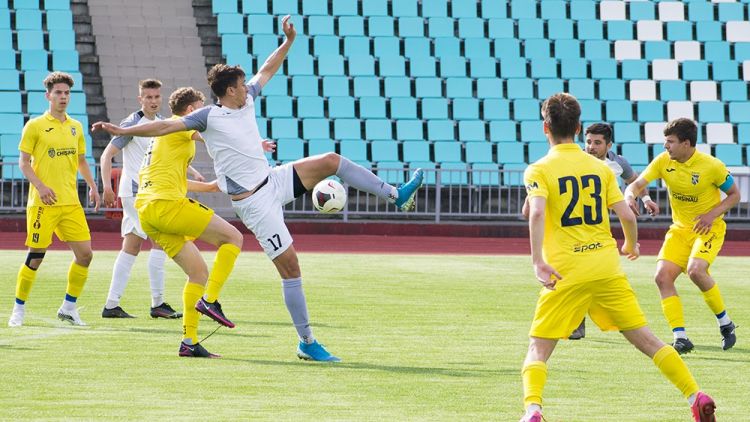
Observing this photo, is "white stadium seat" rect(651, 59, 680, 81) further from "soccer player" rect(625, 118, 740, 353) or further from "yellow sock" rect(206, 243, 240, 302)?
"yellow sock" rect(206, 243, 240, 302)

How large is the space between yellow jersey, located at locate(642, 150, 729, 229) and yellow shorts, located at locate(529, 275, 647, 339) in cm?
331

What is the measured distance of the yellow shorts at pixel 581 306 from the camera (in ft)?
19.8

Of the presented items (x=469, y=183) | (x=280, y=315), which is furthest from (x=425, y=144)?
(x=280, y=315)

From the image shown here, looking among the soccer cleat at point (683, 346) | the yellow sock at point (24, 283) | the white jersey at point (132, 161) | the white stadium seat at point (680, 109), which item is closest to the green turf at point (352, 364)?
the soccer cleat at point (683, 346)

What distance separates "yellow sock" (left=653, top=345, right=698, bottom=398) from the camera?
6.00 metres

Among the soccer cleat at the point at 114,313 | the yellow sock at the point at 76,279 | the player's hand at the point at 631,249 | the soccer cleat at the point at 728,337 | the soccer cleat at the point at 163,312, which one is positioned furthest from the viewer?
the soccer cleat at the point at 163,312

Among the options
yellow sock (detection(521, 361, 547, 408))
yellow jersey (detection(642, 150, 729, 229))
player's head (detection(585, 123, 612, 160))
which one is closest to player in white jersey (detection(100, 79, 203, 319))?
player's head (detection(585, 123, 612, 160))

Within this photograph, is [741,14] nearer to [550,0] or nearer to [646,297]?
[550,0]

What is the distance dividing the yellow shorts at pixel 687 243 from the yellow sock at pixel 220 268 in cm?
345

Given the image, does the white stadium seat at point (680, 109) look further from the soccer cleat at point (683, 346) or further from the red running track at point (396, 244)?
the soccer cleat at point (683, 346)

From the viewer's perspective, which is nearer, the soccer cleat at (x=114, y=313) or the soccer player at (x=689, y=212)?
the soccer player at (x=689, y=212)

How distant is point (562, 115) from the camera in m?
6.02

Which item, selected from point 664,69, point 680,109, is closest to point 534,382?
point 680,109

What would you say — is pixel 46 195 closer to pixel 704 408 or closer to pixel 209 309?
pixel 209 309
